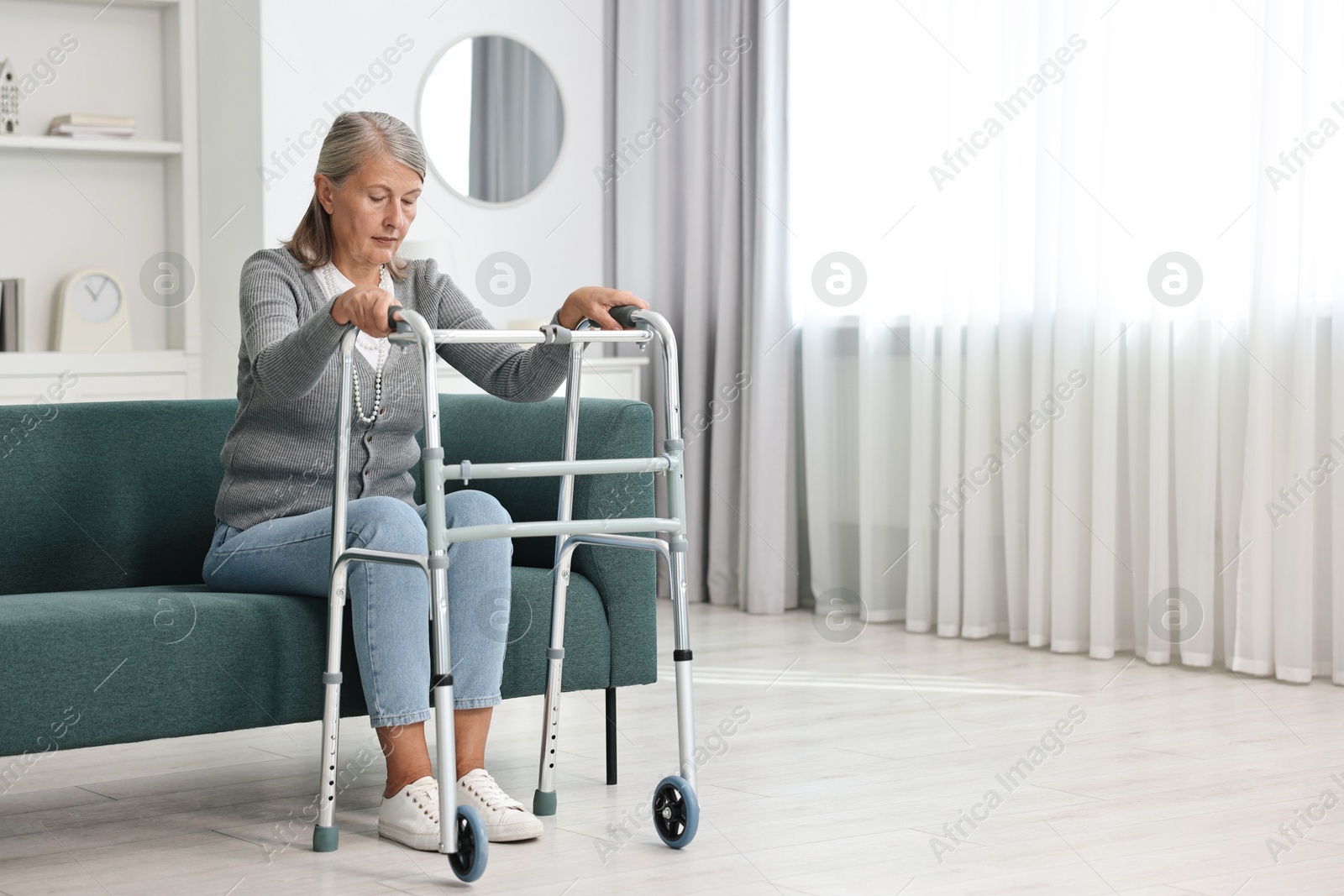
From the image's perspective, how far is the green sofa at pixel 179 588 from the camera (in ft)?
6.40

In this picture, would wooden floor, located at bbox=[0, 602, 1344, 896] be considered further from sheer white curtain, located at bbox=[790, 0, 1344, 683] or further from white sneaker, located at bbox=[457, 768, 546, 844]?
sheer white curtain, located at bbox=[790, 0, 1344, 683]

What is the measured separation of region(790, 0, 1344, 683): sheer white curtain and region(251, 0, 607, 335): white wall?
764 mm

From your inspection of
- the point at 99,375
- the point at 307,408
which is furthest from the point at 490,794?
the point at 99,375

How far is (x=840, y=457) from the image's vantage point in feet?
13.9

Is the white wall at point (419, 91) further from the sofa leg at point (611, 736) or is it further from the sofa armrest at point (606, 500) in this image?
the sofa leg at point (611, 736)

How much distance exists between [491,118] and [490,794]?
2.82 metres

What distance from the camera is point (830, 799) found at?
7.59 ft

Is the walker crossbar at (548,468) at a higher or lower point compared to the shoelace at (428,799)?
higher

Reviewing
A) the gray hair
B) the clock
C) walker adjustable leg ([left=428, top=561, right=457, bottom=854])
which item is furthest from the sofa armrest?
the clock

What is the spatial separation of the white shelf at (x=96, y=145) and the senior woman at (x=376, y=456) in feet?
7.32

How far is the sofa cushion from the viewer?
6.27 feet

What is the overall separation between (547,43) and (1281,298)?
230 centimetres

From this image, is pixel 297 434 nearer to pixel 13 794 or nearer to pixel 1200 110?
pixel 13 794

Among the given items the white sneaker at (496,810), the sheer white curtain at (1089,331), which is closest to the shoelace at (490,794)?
the white sneaker at (496,810)
